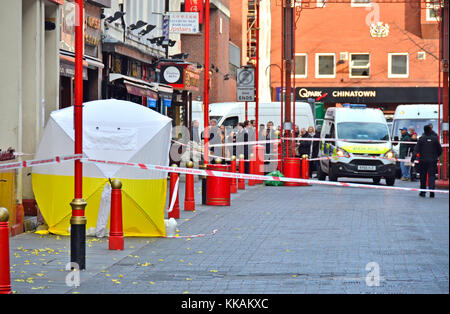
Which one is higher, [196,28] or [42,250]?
[196,28]

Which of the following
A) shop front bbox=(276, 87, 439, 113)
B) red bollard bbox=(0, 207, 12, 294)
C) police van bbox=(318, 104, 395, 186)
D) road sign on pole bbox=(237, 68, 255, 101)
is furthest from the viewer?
shop front bbox=(276, 87, 439, 113)

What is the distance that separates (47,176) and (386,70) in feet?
174

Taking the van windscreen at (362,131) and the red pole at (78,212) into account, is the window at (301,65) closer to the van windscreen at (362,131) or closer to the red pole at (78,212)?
the van windscreen at (362,131)

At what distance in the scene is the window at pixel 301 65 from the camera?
6600 cm

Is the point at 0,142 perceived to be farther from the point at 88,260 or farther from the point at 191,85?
the point at 191,85

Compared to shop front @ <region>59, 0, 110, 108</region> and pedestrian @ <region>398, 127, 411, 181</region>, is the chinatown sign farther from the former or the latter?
shop front @ <region>59, 0, 110, 108</region>

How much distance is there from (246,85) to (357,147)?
4.92 metres

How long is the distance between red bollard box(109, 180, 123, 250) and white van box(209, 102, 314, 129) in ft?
90.0

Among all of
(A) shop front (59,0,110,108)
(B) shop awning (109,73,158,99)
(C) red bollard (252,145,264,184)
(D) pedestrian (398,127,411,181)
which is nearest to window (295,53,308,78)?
(D) pedestrian (398,127,411,181)

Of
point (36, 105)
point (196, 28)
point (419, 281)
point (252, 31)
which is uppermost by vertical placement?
point (252, 31)

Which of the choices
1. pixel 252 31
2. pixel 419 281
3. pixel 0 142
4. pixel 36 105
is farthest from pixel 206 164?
pixel 252 31

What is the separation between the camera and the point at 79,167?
453 inches

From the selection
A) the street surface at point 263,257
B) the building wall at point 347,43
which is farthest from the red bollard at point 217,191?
the building wall at point 347,43

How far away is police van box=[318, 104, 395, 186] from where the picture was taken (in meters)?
30.9
